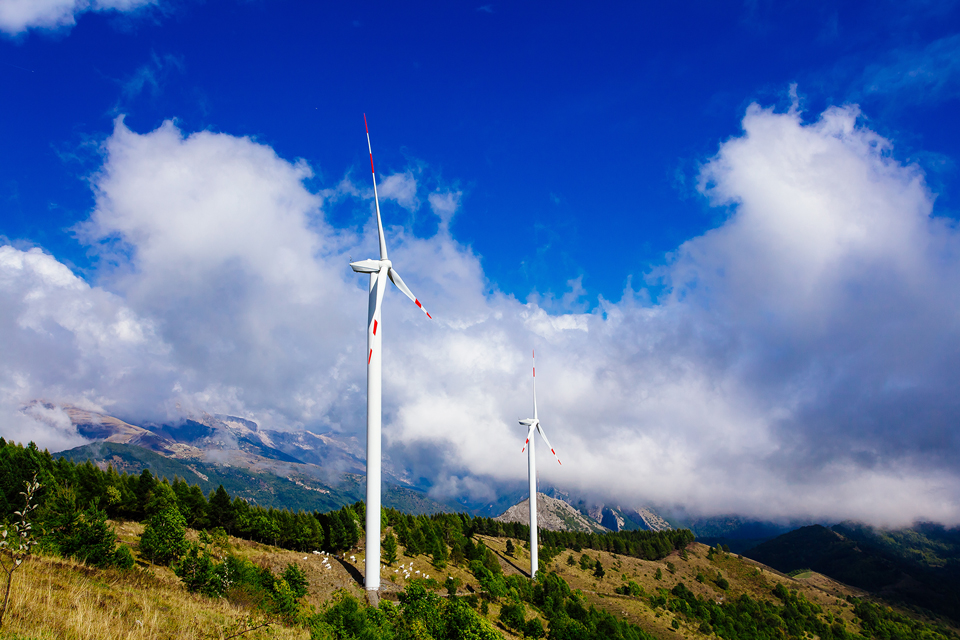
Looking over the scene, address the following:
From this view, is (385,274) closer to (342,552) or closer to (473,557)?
(342,552)

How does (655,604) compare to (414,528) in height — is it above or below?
below

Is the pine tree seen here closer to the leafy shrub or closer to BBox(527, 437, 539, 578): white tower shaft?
BBox(527, 437, 539, 578): white tower shaft

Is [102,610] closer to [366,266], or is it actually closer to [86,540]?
[86,540]

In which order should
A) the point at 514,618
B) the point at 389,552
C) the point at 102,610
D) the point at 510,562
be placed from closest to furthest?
the point at 102,610
the point at 514,618
the point at 389,552
the point at 510,562

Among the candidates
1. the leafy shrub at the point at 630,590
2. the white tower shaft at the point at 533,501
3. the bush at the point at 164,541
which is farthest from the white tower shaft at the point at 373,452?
the leafy shrub at the point at 630,590

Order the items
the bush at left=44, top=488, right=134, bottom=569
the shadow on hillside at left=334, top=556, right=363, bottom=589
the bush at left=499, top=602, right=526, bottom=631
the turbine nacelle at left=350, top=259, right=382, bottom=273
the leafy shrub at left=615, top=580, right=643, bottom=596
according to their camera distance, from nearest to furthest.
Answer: the bush at left=44, top=488, right=134, bottom=569 < the turbine nacelle at left=350, top=259, right=382, bottom=273 < the shadow on hillside at left=334, top=556, right=363, bottom=589 < the bush at left=499, top=602, right=526, bottom=631 < the leafy shrub at left=615, top=580, right=643, bottom=596

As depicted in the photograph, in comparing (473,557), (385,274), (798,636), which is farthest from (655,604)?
(385,274)

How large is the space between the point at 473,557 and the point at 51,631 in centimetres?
14491

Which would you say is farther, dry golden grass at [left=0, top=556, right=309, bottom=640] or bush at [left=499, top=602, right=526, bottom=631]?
bush at [left=499, top=602, right=526, bottom=631]

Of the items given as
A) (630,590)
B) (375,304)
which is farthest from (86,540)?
(630,590)

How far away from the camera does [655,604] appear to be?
181250 millimetres

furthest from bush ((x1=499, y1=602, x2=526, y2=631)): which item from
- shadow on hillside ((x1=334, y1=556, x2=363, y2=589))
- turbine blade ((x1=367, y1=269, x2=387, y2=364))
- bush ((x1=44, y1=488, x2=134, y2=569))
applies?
bush ((x1=44, y1=488, x2=134, y2=569))

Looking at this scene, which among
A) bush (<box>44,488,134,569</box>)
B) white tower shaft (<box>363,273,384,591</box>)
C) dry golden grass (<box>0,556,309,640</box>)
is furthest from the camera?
white tower shaft (<box>363,273,384,591</box>)

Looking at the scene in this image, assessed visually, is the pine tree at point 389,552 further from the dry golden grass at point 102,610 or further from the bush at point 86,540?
the dry golden grass at point 102,610
